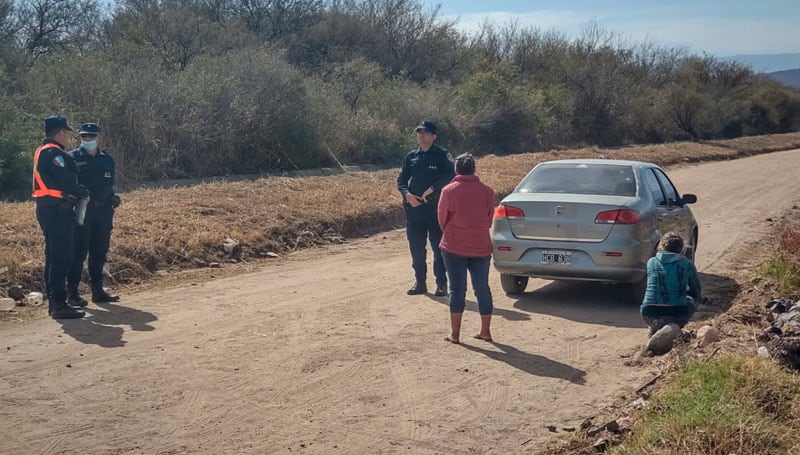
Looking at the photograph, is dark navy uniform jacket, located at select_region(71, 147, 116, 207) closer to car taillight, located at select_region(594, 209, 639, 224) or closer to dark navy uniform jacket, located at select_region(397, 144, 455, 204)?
dark navy uniform jacket, located at select_region(397, 144, 455, 204)

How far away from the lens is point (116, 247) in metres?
11.7

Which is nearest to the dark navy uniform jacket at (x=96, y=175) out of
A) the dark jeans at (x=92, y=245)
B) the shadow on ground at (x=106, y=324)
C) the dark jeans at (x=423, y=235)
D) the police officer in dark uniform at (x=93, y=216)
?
the police officer in dark uniform at (x=93, y=216)

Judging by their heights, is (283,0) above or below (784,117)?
above

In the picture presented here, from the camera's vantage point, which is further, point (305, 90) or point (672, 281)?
point (305, 90)

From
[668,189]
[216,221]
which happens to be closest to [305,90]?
[216,221]

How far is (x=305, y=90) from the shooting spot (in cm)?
2730

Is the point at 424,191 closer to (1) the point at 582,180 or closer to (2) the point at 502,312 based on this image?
(2) the point at 502,312

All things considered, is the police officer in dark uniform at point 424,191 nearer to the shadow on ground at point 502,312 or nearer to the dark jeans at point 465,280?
the shadow on ground at point 502,312

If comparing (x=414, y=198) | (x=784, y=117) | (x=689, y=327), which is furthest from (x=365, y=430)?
(x=784, y=117)

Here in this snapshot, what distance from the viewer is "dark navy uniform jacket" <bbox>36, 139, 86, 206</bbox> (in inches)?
358

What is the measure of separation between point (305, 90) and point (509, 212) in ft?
58.7

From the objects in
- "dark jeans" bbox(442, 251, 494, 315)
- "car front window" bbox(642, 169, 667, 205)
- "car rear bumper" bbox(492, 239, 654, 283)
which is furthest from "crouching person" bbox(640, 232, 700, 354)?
"car front window" bbox(642, 169, 667, 205)

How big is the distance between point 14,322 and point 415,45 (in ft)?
130

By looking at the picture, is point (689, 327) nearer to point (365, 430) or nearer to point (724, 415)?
point (724, 415)
